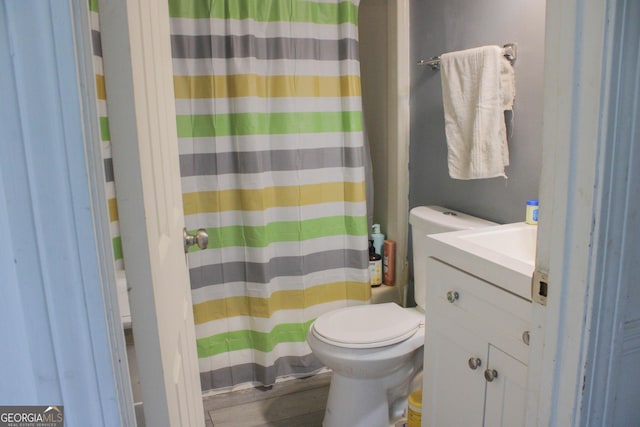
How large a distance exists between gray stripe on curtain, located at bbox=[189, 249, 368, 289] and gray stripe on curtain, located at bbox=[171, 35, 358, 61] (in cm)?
92

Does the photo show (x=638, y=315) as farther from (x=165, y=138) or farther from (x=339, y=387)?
(x=339, y=387)

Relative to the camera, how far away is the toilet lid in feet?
5.71

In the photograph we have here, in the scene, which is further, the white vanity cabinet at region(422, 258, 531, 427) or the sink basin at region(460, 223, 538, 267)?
the sink basin at region(460, 223, 538, 267)

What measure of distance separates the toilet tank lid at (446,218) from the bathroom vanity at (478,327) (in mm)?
229

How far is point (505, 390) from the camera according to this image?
1224mm

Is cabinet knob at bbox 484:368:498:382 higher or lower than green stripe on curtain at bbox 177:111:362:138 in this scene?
lower

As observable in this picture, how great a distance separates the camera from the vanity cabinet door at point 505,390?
3.84 feet

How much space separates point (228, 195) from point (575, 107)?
1.63 meters

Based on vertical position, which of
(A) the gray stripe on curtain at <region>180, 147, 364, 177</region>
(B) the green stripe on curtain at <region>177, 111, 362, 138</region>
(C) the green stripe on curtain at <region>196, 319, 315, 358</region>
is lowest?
(C) the green stripe on curtain at <region>196, 319, 315, 358</region>

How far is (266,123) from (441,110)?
0.77 m

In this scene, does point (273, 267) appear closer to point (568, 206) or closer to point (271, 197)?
point (271, 197)

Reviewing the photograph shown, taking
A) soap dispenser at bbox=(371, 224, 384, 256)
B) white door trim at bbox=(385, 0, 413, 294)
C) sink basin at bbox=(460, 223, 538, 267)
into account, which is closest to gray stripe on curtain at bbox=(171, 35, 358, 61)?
white door trim at bbox=(385, 0, 413, 294)

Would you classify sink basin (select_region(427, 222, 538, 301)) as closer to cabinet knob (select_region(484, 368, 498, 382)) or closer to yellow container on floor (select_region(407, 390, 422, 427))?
cabinet knob (select_region(484, 368, 498, 382))

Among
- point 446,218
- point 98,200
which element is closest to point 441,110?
point 446,218
